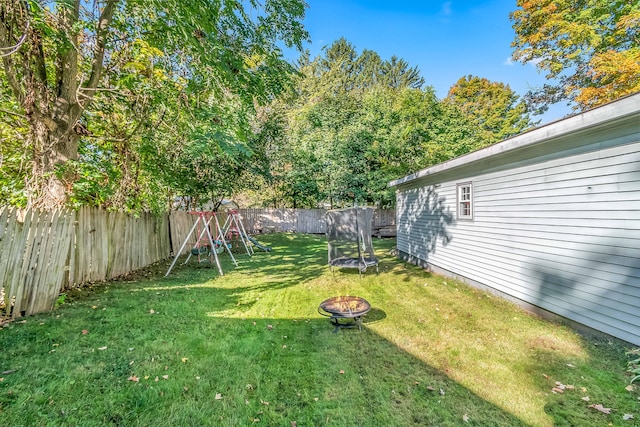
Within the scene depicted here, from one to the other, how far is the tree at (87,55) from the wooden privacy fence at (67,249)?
0.75 m

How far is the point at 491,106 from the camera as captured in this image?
73.0 ft

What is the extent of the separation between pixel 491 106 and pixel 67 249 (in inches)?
1068

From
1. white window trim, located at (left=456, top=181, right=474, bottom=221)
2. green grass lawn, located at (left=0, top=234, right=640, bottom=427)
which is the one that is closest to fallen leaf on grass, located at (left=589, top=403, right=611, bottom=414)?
green grass lawn, located at (left=0, top=234, right=640, bottom=427)

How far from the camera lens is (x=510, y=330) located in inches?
156

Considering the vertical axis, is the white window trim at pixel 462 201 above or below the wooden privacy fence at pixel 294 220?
above

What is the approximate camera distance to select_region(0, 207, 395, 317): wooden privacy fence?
3379 mm

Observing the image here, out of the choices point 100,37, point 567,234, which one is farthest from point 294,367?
point 100,37

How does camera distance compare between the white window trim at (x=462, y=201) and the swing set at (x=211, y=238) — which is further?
the swing set at (x=211, y=238)

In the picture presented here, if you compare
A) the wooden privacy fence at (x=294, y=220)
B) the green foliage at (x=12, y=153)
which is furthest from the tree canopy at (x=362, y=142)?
the green foliage at (x=12, y=153)

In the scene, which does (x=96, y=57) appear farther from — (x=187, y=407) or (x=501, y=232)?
(x=501, y=232)

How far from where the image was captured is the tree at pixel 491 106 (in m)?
19.2

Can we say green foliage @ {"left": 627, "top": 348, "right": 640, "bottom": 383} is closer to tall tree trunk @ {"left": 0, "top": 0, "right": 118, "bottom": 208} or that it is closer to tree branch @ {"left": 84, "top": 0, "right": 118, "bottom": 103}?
tall tree trunk @ {"left": 0, "top": 0, "right": 118, "bottom": 208}

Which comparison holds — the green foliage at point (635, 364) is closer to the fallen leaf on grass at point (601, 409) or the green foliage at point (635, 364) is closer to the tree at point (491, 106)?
the fallen leaf on grass at point (601, 409)

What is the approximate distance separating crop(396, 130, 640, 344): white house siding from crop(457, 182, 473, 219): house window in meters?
0.20
